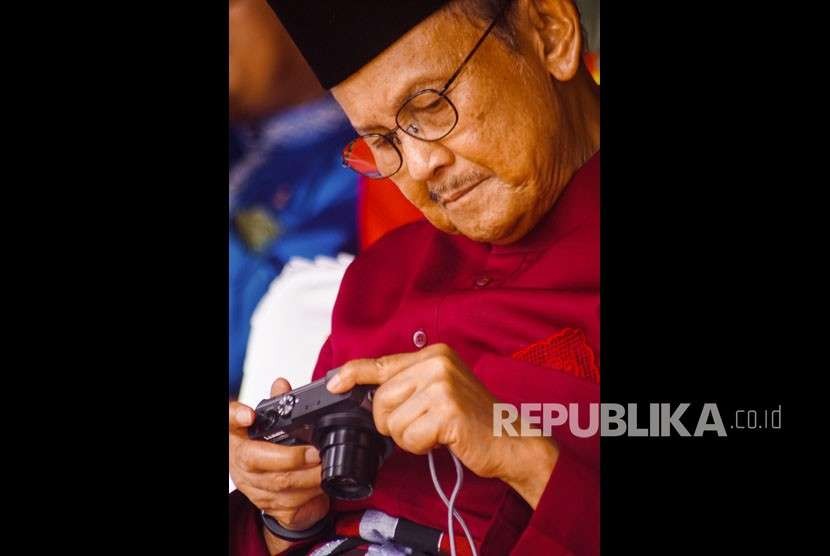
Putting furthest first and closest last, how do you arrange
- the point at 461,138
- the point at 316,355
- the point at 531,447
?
1. the point at 316,355
2. the point at 461,138
3. the point at 531,447

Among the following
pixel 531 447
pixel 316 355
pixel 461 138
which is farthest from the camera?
pixel 316 355

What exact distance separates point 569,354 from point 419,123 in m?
0.51

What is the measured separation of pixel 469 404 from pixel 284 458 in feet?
1.43

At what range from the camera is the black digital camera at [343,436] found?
1947 millimetres

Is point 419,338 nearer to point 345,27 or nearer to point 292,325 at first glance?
point 292,325

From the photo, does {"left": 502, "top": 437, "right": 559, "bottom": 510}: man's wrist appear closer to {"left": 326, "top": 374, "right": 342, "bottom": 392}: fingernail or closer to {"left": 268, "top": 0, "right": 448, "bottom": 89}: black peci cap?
{"left": 326, "top": 374, "right": 342, "bottom": 392}: fingernail

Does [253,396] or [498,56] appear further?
[253,396]

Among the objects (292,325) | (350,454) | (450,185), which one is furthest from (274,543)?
(450,185)

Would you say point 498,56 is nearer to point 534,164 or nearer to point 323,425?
point 534,164

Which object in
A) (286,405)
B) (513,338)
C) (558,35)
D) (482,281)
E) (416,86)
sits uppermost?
(558,35)

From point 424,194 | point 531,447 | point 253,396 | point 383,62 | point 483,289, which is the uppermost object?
point 383,62

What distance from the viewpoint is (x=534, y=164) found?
196 cm

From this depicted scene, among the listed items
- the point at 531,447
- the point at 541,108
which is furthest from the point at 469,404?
the point at 541,108

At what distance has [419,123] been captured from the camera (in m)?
1.99
